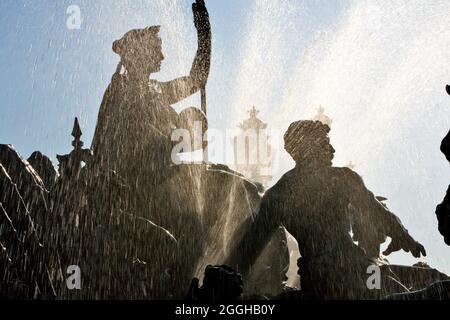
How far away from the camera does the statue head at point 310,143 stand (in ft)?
21.3

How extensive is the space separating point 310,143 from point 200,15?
2.77 m

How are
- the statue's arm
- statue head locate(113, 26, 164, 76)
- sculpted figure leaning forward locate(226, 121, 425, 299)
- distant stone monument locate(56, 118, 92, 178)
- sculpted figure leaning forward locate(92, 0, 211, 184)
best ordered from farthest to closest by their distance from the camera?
statue head locate(113, 26, 164, 76), sculpted figure leaning forward locate(92, 0, 211, 184), distant stone monument locate(56, 118, 92, 178), the statue's arm, sculpted figure leaning forward locate(226, 121, 425, 299)

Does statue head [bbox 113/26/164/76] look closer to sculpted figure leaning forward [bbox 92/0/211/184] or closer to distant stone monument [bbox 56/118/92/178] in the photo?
sculpted figure leaning forward [bbox 92/0/211/184]

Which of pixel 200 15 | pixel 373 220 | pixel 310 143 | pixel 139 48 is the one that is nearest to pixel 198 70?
pixel 200 15

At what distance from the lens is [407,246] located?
5.98m

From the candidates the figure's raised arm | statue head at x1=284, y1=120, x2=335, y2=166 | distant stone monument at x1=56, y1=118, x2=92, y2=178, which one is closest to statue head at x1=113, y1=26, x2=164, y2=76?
the figure's raised arm

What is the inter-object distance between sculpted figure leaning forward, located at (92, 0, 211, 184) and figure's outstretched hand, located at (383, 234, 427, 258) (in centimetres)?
319

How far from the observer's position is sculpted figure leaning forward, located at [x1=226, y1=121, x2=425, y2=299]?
19.4ft

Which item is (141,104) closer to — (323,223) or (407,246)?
(323,223)

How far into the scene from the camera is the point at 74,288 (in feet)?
19.9
